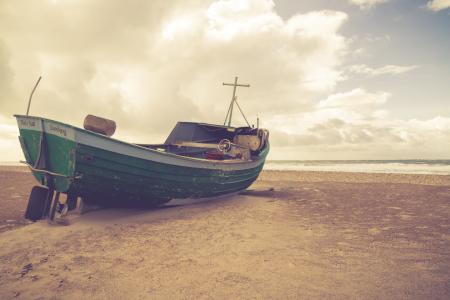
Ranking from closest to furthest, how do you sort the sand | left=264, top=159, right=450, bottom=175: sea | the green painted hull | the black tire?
the sand
the green painted hull
the black tire
left=264, top=159, right=450, bottom=175: sea

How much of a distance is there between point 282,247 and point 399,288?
1.51 meters

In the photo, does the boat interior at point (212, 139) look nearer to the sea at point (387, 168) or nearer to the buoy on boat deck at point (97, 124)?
the buoy on boat deck at point (97, 124)

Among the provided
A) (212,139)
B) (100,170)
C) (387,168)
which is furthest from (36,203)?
(387,168)

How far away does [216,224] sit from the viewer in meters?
4.91

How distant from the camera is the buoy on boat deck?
4.48 meters

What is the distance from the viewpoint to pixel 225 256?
3.29 meters

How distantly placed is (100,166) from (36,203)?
214cm

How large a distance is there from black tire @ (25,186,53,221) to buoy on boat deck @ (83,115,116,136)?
1.96 meters

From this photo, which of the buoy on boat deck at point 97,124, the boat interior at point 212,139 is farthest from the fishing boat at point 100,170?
the boat interior at point 212,139

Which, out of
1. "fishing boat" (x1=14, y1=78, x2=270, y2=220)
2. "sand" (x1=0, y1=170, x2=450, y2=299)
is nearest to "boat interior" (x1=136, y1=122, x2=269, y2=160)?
"fishing boat" (x1=14, y1=78, x2=270, y2=220)

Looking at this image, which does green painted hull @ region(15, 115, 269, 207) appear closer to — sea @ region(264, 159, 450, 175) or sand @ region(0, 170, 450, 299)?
sand @ region(0, 170, 450, 299)

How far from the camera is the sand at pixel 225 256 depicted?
246 cm

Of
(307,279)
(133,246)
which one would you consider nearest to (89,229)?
(133,246)

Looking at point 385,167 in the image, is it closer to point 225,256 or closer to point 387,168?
point 387,168
